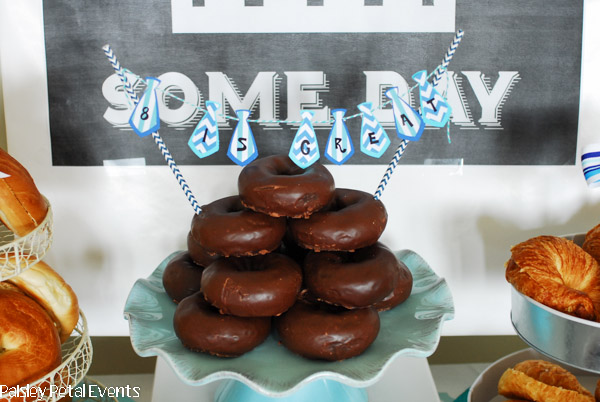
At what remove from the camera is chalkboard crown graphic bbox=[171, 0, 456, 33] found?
3.45ft

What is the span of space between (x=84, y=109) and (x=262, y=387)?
727 mm

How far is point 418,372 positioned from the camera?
3.47ft

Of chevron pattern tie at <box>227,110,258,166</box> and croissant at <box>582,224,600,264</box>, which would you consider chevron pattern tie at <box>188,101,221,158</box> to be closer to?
chevron pattern tie at <box>227,110,258,166</box>

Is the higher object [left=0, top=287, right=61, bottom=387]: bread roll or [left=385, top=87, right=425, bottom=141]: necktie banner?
[left=385, top=87, right=425, bottom=141]: necktie banner

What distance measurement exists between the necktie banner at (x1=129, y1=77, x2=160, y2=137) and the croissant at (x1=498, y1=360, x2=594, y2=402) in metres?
0.66

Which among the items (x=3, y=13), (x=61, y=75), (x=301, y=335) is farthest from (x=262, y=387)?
(x=3, y=13)

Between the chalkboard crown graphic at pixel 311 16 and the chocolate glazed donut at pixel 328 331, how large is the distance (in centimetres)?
60

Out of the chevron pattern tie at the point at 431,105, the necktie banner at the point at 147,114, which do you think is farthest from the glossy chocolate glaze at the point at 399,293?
the necktie banner at the point at 147,114

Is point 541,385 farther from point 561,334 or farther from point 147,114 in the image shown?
point 147,114

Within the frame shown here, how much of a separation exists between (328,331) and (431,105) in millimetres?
373

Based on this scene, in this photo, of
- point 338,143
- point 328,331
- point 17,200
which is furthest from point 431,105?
point 17,200

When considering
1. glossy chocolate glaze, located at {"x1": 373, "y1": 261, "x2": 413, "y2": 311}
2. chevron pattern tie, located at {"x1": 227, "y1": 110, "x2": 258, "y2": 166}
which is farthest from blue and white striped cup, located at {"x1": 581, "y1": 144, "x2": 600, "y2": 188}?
chevron pattern tie, located at {"x1": 227, "y1": 110, "x2": 258, "y2": 166}

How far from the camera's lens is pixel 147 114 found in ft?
2.58

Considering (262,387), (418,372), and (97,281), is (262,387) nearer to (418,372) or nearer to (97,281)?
(418,372)
